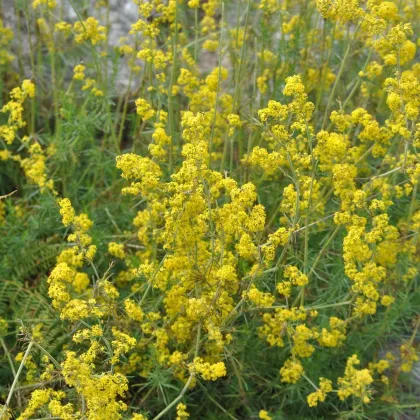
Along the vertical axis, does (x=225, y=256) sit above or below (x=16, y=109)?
A: below

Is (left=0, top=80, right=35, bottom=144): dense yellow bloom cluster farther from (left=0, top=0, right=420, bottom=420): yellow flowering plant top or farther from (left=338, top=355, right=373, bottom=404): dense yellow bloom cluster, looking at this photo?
(left=338, top=355, right=373, bottom=404): dense yellow bloom cluster

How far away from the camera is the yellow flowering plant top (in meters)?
2.78

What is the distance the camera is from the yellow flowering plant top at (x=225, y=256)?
278cm

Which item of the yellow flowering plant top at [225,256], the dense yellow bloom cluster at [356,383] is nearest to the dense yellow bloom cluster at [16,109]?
the yellow flowering plant top at [225,256]

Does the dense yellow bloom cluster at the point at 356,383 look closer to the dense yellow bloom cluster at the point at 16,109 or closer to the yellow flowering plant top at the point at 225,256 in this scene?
the yellow flowering plant top at the point at 225,256

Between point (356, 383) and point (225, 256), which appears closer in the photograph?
point (356, 383)

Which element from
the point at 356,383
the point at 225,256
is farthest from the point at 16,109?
the point at 356,383

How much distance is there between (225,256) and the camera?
3.15 meters

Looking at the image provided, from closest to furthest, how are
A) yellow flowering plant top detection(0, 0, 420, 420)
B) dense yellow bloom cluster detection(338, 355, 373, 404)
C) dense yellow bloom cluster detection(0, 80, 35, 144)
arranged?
yellow flowering plant top detection(0, 0, 420, 420) → dense yellow bloom cluster detection(338, 355, 373, 404) → dense yellow bloom cluster detection(0, 80, 35, 144)

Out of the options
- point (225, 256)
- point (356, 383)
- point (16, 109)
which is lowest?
point (356, 383)

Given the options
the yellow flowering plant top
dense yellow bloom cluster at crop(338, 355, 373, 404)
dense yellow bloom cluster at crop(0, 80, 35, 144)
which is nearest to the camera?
the yellow flowering plant top

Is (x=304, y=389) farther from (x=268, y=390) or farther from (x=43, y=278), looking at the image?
(x=43, y=278)

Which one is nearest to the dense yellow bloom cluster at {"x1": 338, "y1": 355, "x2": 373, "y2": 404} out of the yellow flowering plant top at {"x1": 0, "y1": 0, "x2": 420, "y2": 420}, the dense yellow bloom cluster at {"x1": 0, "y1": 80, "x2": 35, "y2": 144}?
the yellow flowering plant top at {"x1": 0, "y1": 0, "x2": 420, "y2": 420}

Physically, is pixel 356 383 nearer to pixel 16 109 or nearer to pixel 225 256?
pixel 225 256
